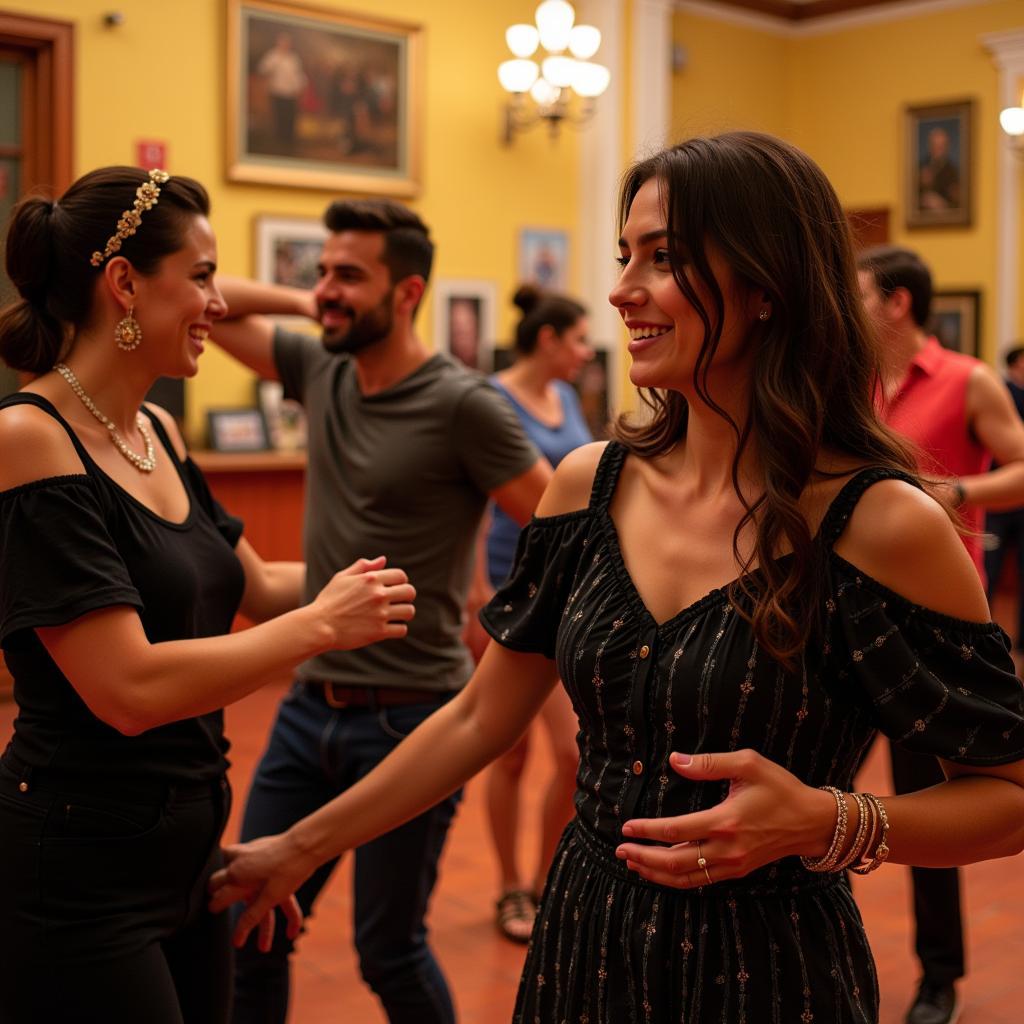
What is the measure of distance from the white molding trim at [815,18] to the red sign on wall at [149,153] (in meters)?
4.45

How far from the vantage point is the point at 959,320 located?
10.4 m

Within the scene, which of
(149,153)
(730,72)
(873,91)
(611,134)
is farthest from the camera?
(873,91)

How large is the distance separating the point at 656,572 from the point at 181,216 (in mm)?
1037

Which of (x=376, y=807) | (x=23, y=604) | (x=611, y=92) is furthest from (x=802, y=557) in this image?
(x=611, y=92)

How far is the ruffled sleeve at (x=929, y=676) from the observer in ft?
5.07

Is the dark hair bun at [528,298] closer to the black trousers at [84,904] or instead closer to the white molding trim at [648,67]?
the black trousers at [84,904]

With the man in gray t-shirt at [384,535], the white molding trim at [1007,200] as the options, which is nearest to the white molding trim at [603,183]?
the white molding trim at [1007,200]

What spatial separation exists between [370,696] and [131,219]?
1151 mm

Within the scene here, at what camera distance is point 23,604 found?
6.21ft

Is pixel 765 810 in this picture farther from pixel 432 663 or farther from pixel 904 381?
pixel 904 381

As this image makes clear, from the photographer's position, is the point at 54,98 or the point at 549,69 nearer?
the point at 54,98

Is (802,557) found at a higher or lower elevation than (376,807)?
higher

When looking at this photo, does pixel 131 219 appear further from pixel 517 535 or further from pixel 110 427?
pixel 517 535

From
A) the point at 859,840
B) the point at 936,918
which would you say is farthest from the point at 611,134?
the point at 859,840
